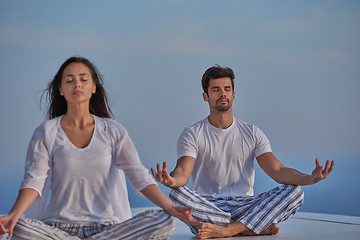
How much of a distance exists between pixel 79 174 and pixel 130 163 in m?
0.25

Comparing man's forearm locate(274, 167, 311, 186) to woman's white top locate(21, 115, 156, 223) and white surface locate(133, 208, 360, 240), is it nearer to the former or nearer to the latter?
white surface locate(133, 208, 360, 240)

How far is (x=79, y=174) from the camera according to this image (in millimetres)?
2877

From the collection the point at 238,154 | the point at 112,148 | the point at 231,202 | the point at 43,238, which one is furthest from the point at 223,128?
the point at 43,238

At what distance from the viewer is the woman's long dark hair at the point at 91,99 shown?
306 cm

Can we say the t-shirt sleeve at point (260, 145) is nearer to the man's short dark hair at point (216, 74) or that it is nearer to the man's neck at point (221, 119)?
the man's neck at point (221, 119)

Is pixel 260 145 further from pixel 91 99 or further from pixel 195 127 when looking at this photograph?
A: pixel 91 99

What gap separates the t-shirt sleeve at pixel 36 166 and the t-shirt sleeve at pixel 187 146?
49.6 inches

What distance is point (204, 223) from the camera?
367 centimetres

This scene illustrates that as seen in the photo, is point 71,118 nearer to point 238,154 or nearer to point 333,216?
point 238,154

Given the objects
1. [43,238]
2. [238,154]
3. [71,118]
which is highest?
[71,118]

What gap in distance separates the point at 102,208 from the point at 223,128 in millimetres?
1404

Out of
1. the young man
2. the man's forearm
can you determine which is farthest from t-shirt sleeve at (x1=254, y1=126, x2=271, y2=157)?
the man's forearm

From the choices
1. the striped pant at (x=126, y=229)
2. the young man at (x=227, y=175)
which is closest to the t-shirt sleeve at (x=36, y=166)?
the striped pant at (x=126, y=229)

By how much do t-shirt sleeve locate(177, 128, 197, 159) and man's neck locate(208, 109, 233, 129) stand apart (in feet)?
0.63
